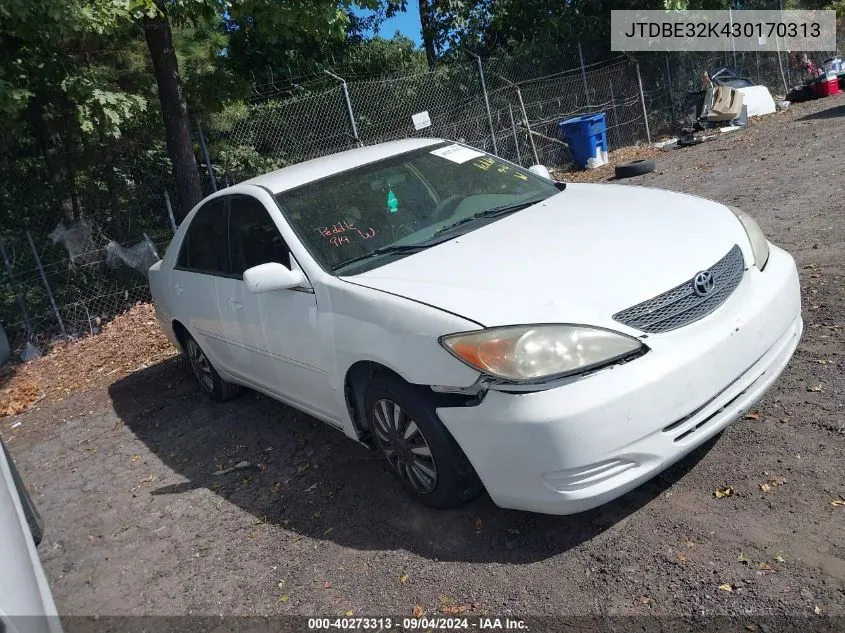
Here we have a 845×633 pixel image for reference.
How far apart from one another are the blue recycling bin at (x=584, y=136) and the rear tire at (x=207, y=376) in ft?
33.1

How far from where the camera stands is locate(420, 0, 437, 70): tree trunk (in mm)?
19109

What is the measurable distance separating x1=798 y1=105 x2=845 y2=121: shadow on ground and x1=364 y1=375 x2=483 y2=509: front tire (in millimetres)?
12966

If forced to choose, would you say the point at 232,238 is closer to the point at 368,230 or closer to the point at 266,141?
the point at 368,230

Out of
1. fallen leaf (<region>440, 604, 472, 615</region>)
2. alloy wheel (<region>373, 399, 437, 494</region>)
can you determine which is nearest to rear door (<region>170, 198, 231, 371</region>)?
alloy wheel (<region>373, 399, 437, 494</region>)

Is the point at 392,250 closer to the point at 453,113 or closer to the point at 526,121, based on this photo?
the point at 453,113

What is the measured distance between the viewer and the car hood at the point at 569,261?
299 cm

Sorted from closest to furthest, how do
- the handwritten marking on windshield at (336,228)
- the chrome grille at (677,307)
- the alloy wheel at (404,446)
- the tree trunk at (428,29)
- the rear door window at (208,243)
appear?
1. the chrome grille at (677,307)
2. the alloy wheel at (404,446)
3. the handwritten marking on windshield at (336,228)
4. the rear door window at (208,243)
5. the tree trunk at (428,29)

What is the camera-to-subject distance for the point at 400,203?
4199 millimetres

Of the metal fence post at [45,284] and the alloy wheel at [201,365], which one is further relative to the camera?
the metal fence post at [45,284]

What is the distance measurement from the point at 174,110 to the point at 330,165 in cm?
595

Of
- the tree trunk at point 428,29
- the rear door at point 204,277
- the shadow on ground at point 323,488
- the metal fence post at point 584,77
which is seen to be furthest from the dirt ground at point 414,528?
the tree trunk at point 428,29

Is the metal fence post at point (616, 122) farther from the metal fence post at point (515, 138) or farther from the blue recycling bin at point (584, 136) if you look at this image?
the metal fence post at point (515, 138)

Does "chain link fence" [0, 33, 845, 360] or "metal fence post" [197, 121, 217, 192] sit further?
"metal fence post" [197, 121, 217, 192]

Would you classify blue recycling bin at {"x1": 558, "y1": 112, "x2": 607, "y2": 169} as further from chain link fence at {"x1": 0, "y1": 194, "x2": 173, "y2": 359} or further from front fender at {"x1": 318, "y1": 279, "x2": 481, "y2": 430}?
front fender at {"x1": 318, "y1": 279, "x2": 481, "y2": 430}
